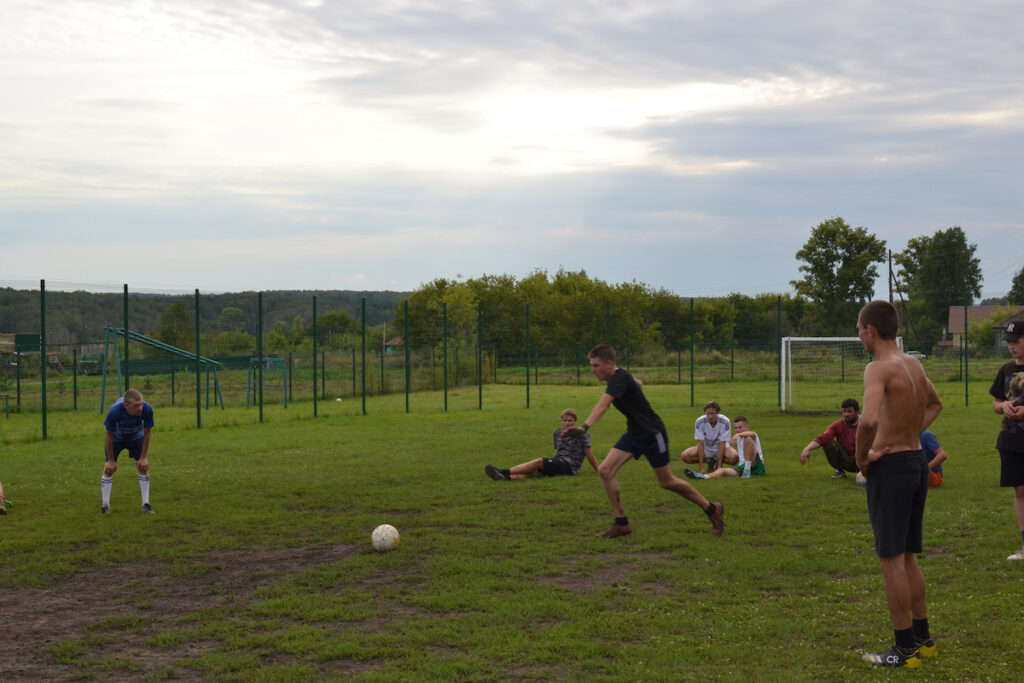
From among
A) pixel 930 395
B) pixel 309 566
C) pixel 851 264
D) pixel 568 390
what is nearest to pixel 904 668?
pixel 930 395

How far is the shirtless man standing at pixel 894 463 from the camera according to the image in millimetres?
5309

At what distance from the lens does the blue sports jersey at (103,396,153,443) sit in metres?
10.2

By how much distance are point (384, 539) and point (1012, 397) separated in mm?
5539

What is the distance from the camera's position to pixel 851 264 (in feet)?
199

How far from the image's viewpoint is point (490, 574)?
777 centimetres

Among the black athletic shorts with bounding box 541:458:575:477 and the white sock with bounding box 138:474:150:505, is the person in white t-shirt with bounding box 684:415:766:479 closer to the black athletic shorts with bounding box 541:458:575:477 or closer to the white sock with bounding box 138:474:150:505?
the black athletic shorts with bounding box 541:458:575:477

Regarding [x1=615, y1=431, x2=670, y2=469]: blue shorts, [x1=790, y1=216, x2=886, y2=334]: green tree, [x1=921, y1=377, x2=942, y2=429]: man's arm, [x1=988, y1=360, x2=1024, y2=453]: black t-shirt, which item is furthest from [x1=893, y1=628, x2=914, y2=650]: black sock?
[x1=790, y1=216, x2=886, y2=334]: green tree

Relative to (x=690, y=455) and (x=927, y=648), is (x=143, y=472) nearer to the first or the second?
(x=690, y=455)

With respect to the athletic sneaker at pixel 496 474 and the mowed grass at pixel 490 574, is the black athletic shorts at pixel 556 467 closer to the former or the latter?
the mowed grass at pixel 490 574

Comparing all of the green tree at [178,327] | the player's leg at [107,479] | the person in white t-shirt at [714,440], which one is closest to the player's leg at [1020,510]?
the person in white t-shirt at [714,440]

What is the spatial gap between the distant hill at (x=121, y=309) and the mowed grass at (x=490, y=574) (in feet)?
17.5

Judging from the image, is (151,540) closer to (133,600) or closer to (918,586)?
(133,600)

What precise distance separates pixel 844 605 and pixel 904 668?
132 centimetres

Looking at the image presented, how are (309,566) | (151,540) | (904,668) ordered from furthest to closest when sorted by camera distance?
(151,540) < (309,566) < (904,668)
